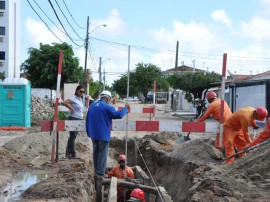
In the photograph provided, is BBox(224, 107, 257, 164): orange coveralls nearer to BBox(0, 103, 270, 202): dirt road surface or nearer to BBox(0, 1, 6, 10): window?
BBox(0, 103, 270, 202): dirt road surface

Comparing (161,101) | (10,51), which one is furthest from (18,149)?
(161,101)

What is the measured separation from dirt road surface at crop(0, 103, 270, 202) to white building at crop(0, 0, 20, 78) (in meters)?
49.8

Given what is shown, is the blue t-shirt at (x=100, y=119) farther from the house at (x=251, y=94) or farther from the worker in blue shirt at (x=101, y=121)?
the house at (x=251, y=94)

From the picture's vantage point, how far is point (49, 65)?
130 ft

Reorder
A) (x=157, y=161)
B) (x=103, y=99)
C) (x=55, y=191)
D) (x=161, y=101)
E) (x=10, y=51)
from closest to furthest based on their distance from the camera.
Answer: (x=55, y=191)
(x=103, y=99)
(x=157, y=161)
(x=10, y=51)
(x=161, y=101)

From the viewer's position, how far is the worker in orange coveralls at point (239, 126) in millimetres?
8531

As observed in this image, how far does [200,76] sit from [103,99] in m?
27.7

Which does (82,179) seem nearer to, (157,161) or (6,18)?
(157,161)

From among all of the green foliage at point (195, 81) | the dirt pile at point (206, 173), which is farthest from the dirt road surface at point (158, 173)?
the green foliage at point (195, 81)

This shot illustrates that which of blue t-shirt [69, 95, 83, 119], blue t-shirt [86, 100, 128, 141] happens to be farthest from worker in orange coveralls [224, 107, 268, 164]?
blue t-shirt [69, 95, 83, 119]

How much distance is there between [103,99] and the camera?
26.4 ft

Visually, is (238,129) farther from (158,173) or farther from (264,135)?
(158,173)

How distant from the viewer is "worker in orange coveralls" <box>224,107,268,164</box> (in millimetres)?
8531

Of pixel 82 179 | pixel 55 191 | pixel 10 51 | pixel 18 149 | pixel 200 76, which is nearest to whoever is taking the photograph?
pixel 55 191
